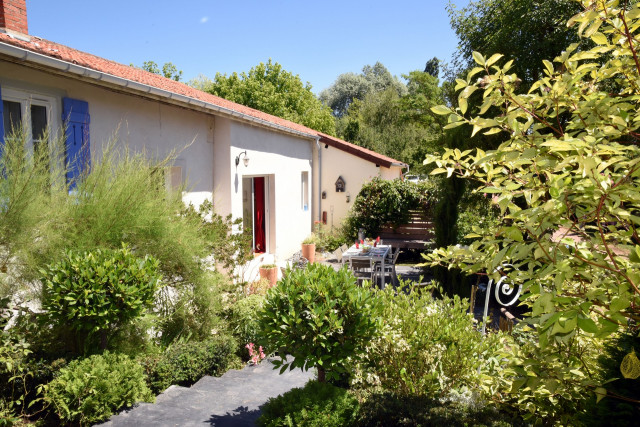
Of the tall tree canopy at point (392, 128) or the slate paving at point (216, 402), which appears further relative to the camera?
the tall tree canopy at point (392, 128)

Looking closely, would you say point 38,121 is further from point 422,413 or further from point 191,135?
point 422,413

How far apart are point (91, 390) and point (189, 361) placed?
4.60 ft

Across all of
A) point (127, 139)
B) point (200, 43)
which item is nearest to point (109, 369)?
point (127, 139)

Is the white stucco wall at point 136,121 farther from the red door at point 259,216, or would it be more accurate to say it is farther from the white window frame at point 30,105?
the red door at point 259,216

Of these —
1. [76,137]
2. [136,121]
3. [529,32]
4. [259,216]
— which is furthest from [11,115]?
[529,32]

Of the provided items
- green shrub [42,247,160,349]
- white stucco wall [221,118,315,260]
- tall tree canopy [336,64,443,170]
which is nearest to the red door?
white stucco wall [221,118,315,260]

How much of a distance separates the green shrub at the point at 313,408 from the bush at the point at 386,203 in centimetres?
1138

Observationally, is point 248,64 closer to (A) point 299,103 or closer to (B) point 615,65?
(A) point 299,103

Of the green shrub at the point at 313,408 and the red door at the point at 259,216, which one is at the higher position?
the red door at the point at 259,216

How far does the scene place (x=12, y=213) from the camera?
12.2 feet

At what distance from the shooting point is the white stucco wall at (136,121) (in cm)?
482

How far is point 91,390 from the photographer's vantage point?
137 inches

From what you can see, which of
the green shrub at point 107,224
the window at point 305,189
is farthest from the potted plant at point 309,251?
the green shrub at point 107,224

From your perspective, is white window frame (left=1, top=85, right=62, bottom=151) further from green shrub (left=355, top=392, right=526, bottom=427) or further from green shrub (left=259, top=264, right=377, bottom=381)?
green shrub (left=355, top=392, right=526, bottom=427)
